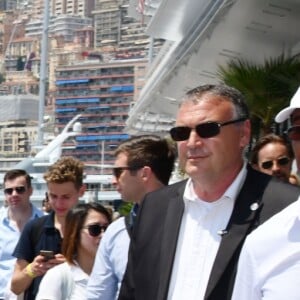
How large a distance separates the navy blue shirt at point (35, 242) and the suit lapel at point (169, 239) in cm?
268

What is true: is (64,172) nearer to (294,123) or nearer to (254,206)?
(254,206)

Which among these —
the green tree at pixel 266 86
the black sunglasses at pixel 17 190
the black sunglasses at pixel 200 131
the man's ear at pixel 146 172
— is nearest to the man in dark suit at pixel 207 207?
the black sunglasses at pixel 200 131

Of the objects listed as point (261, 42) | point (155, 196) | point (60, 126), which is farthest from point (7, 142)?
point (155, 196)

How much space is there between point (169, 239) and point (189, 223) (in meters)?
0.08

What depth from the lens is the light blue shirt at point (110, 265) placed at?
4793 mm

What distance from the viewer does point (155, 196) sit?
3.82 metres

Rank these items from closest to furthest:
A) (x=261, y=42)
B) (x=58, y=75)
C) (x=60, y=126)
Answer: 1. (x=261, y=42)
2. (x=60, y=126)
3. (x=58, y=75)

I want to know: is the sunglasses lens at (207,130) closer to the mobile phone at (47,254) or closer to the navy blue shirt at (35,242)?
the mobile phone at (47,254)

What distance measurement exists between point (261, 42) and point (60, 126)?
130521 mm

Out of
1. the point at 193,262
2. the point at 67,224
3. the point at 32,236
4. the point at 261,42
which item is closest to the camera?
the point at 193,262

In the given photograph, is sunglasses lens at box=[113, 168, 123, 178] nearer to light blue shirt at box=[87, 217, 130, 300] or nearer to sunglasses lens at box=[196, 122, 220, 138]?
light blue shirt at box=[87, 217, 130, 300]

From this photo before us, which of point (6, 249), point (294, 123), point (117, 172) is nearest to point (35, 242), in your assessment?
point (6, 249)

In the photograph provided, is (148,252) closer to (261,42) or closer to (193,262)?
(193,262)

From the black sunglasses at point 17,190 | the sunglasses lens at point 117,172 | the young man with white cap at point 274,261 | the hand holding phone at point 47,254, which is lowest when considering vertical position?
the black sunglasses at point 17,190
